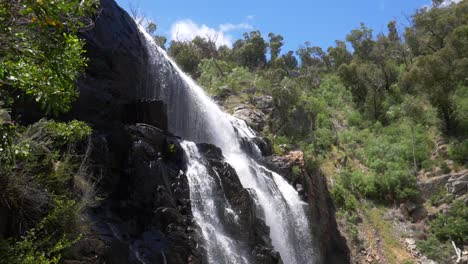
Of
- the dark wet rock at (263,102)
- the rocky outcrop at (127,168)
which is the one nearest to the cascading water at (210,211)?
the rocky outcrop at (127,168)

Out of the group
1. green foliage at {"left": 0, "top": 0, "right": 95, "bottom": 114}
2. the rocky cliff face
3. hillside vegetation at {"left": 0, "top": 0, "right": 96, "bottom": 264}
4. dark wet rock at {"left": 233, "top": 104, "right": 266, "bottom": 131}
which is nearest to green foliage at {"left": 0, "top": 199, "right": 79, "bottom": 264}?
hillside vegetation at {"left": 0, "top": 0, "right": 96, "bottom": 264}

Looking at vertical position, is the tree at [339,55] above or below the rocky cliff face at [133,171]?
above

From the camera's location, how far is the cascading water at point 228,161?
53.6 ft

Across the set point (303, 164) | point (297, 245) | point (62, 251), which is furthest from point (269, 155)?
point (62, 251)

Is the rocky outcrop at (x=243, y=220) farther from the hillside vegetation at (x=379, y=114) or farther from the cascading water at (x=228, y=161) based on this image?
the hillside vegetation at (x=379, y=114)

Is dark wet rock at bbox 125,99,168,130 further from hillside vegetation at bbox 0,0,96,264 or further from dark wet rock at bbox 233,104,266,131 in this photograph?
dark wet rock at bbox 233,104,266,131

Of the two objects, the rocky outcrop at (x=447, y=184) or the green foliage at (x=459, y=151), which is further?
the green foliage at (x=459, y=151)

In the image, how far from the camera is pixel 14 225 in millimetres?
6906

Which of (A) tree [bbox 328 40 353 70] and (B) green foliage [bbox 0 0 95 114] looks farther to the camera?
(A) tree [bbox 328 40 353 70]

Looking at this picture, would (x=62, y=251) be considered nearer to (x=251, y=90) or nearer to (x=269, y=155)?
(x=269, y=155)

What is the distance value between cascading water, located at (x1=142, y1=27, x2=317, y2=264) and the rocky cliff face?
0.96 meters

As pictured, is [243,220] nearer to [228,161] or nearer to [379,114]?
[228,161]

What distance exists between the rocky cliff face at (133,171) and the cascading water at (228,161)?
0.96m

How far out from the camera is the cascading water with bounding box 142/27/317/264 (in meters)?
16.3
